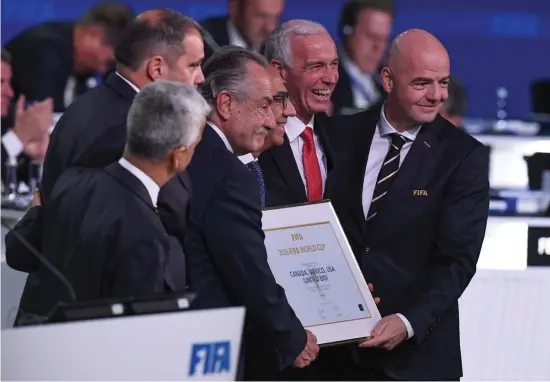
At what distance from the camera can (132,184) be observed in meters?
2.47

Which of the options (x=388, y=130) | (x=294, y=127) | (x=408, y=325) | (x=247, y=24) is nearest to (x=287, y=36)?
(x=294, y=127)

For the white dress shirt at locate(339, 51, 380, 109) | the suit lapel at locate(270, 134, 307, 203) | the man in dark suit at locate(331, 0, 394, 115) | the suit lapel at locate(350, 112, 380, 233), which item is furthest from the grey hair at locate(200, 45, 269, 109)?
the man in dark suit at locate(331, 0, 394, 115)

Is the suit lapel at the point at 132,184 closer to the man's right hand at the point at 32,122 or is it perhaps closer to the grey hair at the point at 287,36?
the grey hair at the point at 287,36

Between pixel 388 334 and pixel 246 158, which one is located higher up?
pixel 246 158

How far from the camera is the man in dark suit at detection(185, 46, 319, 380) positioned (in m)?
2.69

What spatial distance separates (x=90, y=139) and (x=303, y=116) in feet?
2.38

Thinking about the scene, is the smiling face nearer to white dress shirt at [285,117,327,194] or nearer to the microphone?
white dress shirt at [285,117,327,194]

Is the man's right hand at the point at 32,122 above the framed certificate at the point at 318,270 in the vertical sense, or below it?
below

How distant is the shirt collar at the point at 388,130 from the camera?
129 inches

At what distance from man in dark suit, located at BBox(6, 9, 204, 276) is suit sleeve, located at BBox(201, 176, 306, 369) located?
28 cm

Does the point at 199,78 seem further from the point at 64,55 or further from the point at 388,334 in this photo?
the point at 64,55

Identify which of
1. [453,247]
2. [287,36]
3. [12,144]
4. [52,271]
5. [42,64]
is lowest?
[12,144]

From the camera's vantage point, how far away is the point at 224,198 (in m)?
2.69

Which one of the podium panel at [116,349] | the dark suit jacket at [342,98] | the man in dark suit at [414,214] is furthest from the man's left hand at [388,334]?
the dark suit jacket at [342,98]
